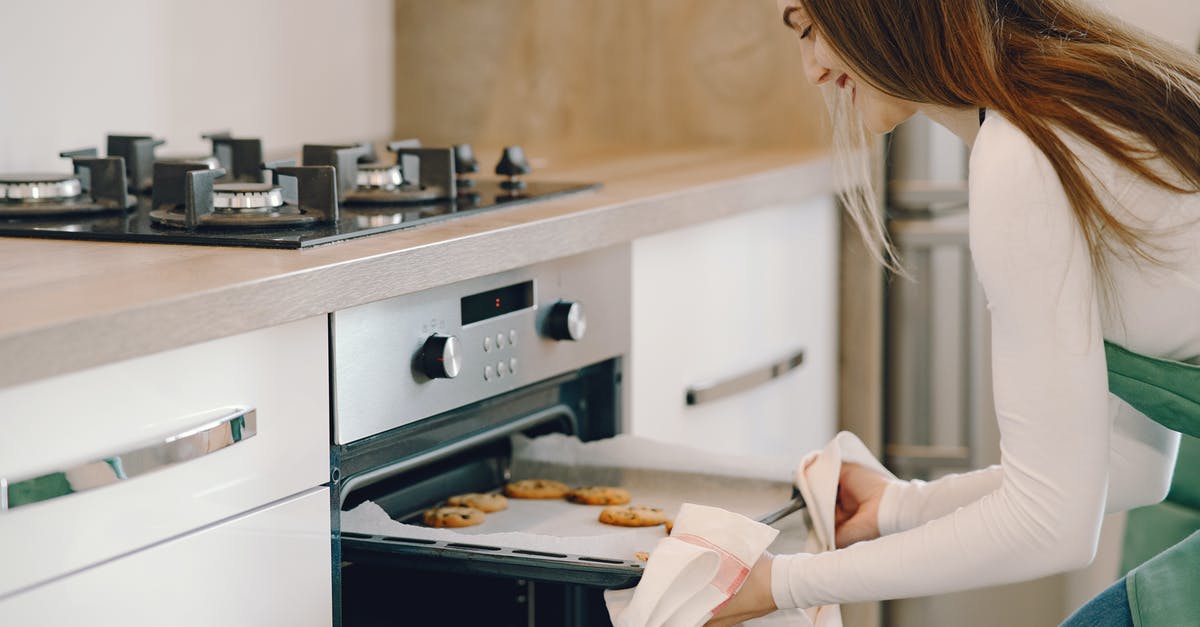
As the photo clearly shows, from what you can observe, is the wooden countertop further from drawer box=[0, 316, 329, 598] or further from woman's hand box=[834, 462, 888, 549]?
woman's hand box=[834, 462, 888, 549]

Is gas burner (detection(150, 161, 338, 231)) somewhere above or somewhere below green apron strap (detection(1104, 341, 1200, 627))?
above

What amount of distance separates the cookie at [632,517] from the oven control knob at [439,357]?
7.0 inches

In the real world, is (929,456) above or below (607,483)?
below

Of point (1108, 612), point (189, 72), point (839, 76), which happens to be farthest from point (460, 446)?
point (189, 72)

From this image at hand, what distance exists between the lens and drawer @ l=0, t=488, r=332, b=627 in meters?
0.84


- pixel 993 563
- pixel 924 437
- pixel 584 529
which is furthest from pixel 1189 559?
pixel 924 437

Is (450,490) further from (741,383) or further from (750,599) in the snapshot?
(741,383)

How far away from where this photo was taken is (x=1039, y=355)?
3.13 feet

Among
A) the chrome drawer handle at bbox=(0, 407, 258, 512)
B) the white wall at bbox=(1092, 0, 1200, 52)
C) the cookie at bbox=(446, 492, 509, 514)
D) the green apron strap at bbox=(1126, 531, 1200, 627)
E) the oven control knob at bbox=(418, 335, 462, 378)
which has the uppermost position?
the white wall at bbox=(1092, 0, 1200, 52)

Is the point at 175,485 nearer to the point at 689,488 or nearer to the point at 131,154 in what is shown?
the point at 689,488

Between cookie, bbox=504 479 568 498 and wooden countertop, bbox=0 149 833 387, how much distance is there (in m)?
0.21

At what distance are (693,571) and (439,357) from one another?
287 mm

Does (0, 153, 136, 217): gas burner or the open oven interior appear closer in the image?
the open oven interior

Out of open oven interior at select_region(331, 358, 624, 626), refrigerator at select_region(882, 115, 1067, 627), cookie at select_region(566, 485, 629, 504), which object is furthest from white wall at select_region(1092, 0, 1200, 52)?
cookie at select_region(566, 485, 629, 504)
